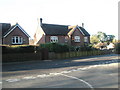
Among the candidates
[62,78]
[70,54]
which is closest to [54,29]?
[70,54]

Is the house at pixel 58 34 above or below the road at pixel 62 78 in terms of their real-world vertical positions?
above

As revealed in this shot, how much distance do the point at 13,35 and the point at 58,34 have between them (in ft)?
38.6

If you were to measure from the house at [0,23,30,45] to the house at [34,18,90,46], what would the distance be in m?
6.11

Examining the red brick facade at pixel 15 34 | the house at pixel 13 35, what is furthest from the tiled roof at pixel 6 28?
the red brick facade at pixel 15 34

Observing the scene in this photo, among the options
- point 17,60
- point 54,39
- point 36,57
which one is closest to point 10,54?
point 17,60

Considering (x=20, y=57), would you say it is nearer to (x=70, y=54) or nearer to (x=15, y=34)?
(x=70, y=54)

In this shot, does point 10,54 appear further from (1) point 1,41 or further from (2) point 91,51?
(2) point 91,51

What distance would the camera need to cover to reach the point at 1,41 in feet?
96.9

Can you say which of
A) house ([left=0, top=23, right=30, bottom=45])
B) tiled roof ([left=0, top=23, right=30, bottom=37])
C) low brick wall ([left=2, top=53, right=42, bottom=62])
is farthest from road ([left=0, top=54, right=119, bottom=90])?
tiled roof ([left=0, top=23, right=30, bottom=37])

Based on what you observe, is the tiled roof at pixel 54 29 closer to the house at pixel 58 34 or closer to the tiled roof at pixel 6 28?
the house at pixel 58 34

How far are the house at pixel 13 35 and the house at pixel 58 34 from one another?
6.11 metres

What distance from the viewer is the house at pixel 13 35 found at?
96.8ft

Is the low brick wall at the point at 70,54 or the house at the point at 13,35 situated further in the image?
the house at the point at 13,35

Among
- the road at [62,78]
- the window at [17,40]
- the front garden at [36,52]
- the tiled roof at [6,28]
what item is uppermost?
the tiled roof at [6,28]
